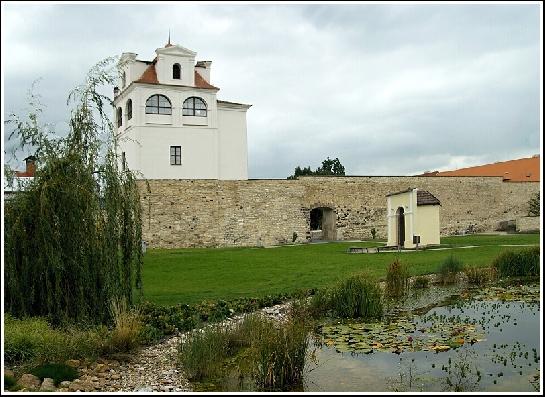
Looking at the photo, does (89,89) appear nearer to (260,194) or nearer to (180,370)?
(180,370)

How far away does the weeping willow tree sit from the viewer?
8836 mm

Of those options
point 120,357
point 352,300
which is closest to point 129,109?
point 352,300

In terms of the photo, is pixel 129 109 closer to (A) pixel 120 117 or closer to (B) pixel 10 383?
(A) pixel 120 117

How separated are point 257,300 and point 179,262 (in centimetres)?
866

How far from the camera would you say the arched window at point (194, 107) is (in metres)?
36.9

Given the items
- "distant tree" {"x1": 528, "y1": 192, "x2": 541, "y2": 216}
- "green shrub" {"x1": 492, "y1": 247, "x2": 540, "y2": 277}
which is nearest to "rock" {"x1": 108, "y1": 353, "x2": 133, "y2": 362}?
"green shrub" {"x1": 492, "y1": 247, "x2": 540, "y2": 277}

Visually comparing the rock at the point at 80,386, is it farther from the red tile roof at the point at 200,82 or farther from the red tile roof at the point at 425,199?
the red tile roof at the point at 200,82

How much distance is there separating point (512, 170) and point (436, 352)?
142 feet

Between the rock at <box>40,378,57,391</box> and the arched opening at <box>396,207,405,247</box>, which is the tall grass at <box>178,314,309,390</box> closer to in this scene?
the rock at <box>40,378,57,391</box>

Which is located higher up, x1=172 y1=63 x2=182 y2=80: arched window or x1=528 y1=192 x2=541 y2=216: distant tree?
x1=172 y1=63 x2=182 y2=80: arched window

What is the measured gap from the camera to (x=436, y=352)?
8250 millimetres

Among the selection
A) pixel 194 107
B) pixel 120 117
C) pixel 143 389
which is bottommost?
pixel 143 389

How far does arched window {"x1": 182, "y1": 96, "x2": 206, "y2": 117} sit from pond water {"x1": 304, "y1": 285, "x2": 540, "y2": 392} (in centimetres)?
2778

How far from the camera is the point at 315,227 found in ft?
165
